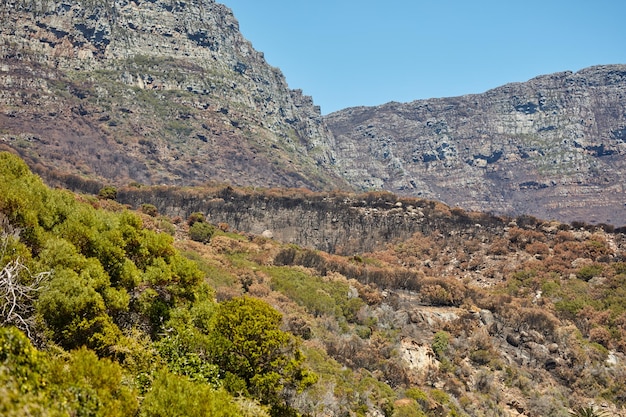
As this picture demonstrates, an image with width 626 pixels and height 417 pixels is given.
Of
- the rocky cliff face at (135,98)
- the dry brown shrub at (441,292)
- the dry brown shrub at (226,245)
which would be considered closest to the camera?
the dry brown shrub at (441,292)

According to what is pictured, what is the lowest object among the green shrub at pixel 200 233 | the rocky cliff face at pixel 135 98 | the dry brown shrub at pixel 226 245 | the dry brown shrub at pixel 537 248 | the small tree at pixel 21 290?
the dry brown shrub at pixel 537 248

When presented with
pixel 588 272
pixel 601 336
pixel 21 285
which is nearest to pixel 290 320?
pixel 21 285

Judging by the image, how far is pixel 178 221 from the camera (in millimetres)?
44719

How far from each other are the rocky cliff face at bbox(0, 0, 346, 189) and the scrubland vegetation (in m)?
68.3

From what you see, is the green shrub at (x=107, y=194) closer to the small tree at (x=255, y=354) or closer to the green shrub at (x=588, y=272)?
the small tree at (x=255, y=354)

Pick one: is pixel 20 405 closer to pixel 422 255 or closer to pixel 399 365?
pixel 399 365

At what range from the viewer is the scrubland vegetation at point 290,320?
10.1m

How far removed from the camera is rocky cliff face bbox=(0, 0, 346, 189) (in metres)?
108

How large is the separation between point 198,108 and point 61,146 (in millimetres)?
50696

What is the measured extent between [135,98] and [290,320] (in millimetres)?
125711

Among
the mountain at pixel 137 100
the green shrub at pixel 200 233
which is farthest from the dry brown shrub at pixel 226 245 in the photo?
the mountain at pixel 137 100

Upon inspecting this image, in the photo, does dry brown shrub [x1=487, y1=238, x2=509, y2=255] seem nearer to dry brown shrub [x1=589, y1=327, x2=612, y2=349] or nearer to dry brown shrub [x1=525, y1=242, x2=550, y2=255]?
dry brown shrub [x1=525, y1=242, x2=550, y2=255]

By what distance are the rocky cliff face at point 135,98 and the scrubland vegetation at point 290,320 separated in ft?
224

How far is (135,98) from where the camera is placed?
134125mm
